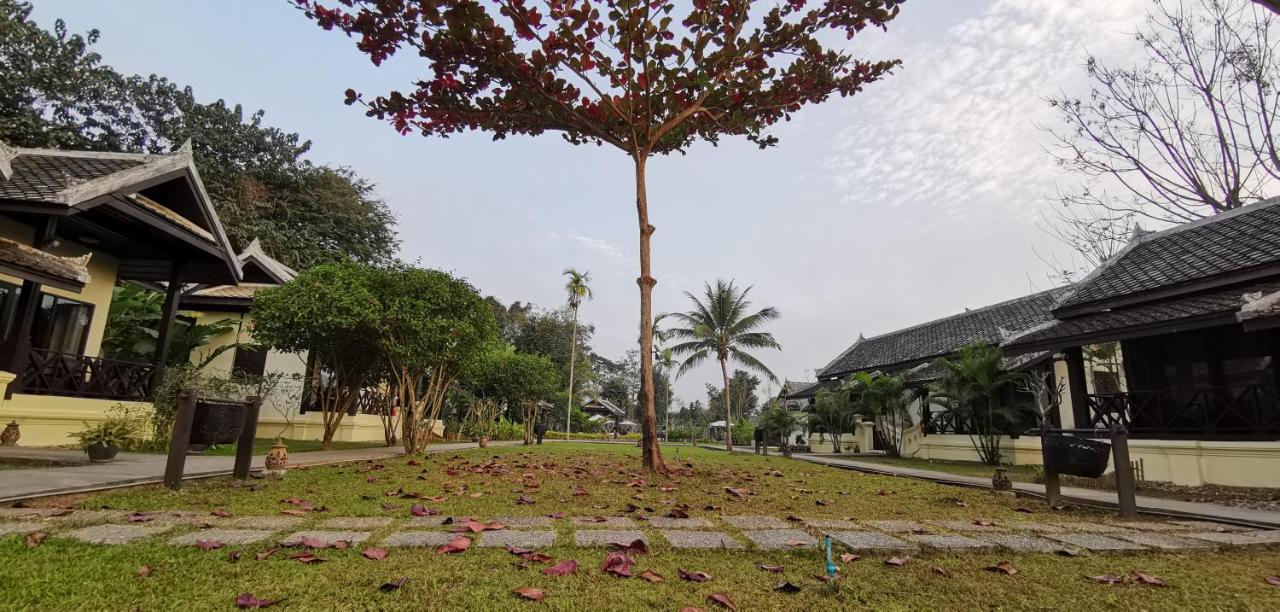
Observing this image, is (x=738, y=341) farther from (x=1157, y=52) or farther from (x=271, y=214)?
(x=271, y=214)

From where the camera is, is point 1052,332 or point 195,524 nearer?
point 195,524

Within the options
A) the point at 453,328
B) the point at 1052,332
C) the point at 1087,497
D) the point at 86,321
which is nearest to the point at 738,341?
the point at 1052,332

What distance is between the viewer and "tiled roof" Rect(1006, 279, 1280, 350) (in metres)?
8.27

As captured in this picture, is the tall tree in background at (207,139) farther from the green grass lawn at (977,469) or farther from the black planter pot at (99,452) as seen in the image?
the green grass lawn at (977,469)

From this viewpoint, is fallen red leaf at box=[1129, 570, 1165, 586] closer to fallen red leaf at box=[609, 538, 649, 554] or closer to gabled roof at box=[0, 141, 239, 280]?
fallen red leaf at box=[609, 538, 649, 554]

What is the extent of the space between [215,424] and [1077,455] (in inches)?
306

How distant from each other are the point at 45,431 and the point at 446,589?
10.6 m

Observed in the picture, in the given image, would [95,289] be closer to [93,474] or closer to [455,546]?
[93,474]

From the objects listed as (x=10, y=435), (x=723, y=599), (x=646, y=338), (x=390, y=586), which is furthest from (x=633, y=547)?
(x=10, y=435)

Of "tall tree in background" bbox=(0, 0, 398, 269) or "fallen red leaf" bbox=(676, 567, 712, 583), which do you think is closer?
"fallen red leaf" bbox=(676, 567, 712, 583)

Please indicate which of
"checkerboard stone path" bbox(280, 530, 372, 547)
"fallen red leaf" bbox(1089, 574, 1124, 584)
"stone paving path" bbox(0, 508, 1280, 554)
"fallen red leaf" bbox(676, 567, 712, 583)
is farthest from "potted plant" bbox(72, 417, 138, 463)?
"fallen red leaf" bbox(1089, 574, 1124, 584)

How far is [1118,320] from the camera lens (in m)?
9.66

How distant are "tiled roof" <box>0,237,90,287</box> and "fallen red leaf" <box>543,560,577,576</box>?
8.25 meters

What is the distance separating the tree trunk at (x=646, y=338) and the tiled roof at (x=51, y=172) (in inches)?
311
